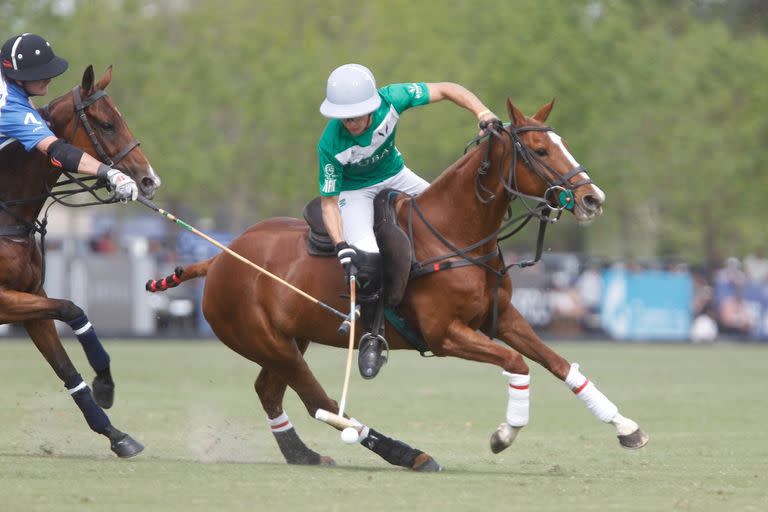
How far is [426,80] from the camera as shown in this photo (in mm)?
35375

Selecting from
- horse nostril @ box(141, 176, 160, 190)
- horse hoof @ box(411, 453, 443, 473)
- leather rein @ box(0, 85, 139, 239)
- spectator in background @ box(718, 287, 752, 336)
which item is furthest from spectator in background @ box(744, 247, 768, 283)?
leather rein @ box(0, 85, 139, 239)

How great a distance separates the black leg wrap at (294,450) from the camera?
10070mm

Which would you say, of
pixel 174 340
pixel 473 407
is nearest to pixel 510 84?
pixel 174 340

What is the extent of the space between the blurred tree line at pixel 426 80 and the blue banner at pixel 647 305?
7.21 meters

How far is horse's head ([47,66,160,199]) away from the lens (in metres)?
9.95

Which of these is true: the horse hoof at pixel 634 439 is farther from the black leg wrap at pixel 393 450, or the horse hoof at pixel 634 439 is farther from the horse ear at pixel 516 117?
the horse ear at pixel 516 117

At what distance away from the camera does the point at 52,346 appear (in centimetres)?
1021

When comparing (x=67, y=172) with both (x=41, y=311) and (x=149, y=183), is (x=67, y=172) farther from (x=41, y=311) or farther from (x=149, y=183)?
(x=41, y=311)

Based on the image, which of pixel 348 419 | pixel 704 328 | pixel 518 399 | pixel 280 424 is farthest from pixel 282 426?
pixel 704 328

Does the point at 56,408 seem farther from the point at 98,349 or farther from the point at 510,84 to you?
the point at 510,84

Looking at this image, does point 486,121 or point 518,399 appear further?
point 486,121

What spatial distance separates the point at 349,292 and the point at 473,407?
5.27 m

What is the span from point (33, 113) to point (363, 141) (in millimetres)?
2232

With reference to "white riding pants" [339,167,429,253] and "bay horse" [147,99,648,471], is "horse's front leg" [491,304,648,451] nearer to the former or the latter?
"bay horse" [147,99,648,471]
